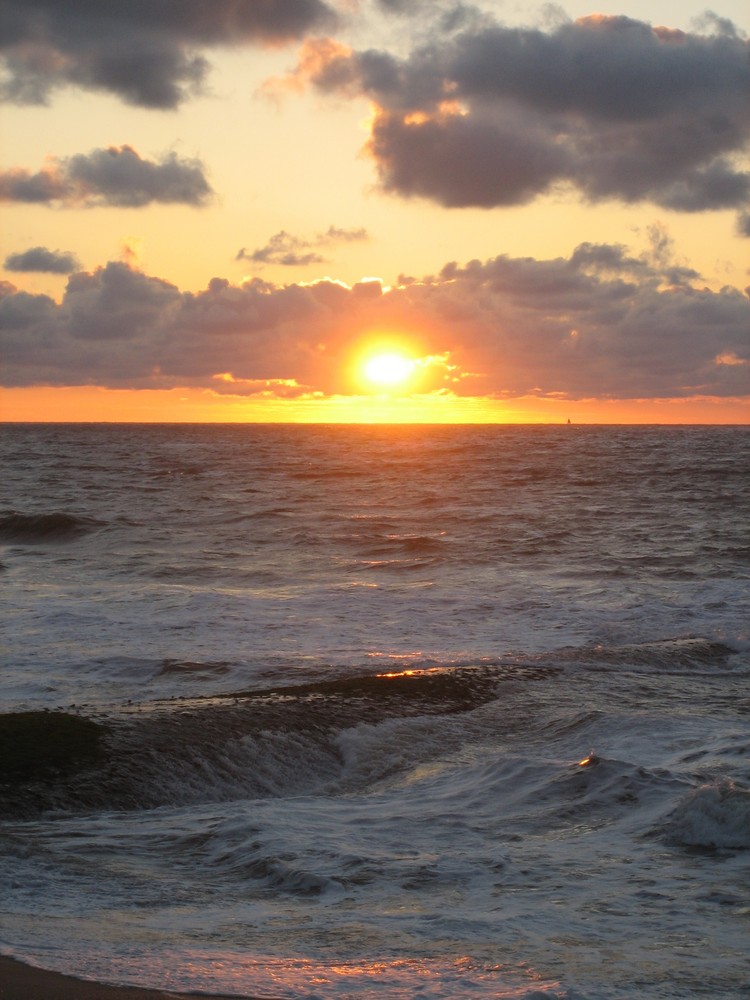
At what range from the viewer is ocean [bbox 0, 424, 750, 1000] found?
491cm

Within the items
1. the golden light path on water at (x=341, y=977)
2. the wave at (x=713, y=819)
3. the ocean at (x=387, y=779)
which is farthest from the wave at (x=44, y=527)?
the golden light path on water at (x=341, y=977)

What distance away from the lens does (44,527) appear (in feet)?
92.5

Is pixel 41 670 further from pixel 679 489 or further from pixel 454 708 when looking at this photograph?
pixel 679 489

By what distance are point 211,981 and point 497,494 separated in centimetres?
3487

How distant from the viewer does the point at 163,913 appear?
5367 mm

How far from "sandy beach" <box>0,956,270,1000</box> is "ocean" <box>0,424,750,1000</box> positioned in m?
0.11

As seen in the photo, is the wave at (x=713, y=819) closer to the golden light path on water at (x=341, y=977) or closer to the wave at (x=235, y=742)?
the golden light path on water at (x=341, y=977)

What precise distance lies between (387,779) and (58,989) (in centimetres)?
421

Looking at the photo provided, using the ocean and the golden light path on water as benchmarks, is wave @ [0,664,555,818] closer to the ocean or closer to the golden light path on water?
the ocean

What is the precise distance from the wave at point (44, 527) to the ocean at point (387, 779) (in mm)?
5302

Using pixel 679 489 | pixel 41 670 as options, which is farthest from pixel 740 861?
pixel 679 489

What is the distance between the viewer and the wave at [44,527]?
1059 inches

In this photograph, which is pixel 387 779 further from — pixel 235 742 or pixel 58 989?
pixel 58 989

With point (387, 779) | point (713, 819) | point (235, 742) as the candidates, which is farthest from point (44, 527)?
point (713, 819)
